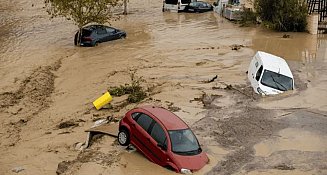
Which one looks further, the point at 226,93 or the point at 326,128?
the point at 226,93

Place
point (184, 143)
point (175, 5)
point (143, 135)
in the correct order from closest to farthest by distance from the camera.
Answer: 1. point (184, 143)
2. point (143, 135)
3. point (175, 5)

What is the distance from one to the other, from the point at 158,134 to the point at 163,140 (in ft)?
0.92

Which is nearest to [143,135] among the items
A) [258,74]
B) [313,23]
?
[258,74]

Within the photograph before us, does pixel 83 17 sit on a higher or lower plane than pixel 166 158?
higher

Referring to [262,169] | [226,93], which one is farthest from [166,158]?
[226,93]

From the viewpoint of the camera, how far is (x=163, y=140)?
13.8 meters

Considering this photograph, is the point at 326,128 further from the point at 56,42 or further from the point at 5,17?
the point at 5,17

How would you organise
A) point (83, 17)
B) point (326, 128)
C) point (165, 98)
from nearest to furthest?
1. point (326, 128)
2. point (165, 98)
3. point (83, 17)

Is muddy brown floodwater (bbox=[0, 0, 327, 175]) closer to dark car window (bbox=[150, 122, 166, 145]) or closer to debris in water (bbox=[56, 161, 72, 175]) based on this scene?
debris in water (bbox=[56, 161, 72, 175])

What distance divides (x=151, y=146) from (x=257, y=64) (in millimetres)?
8998

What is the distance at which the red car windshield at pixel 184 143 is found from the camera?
13758 millimetres

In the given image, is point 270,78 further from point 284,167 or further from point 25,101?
point 25,101

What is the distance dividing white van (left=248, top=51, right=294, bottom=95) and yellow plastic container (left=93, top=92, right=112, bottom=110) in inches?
227

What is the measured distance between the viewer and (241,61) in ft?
89.0
